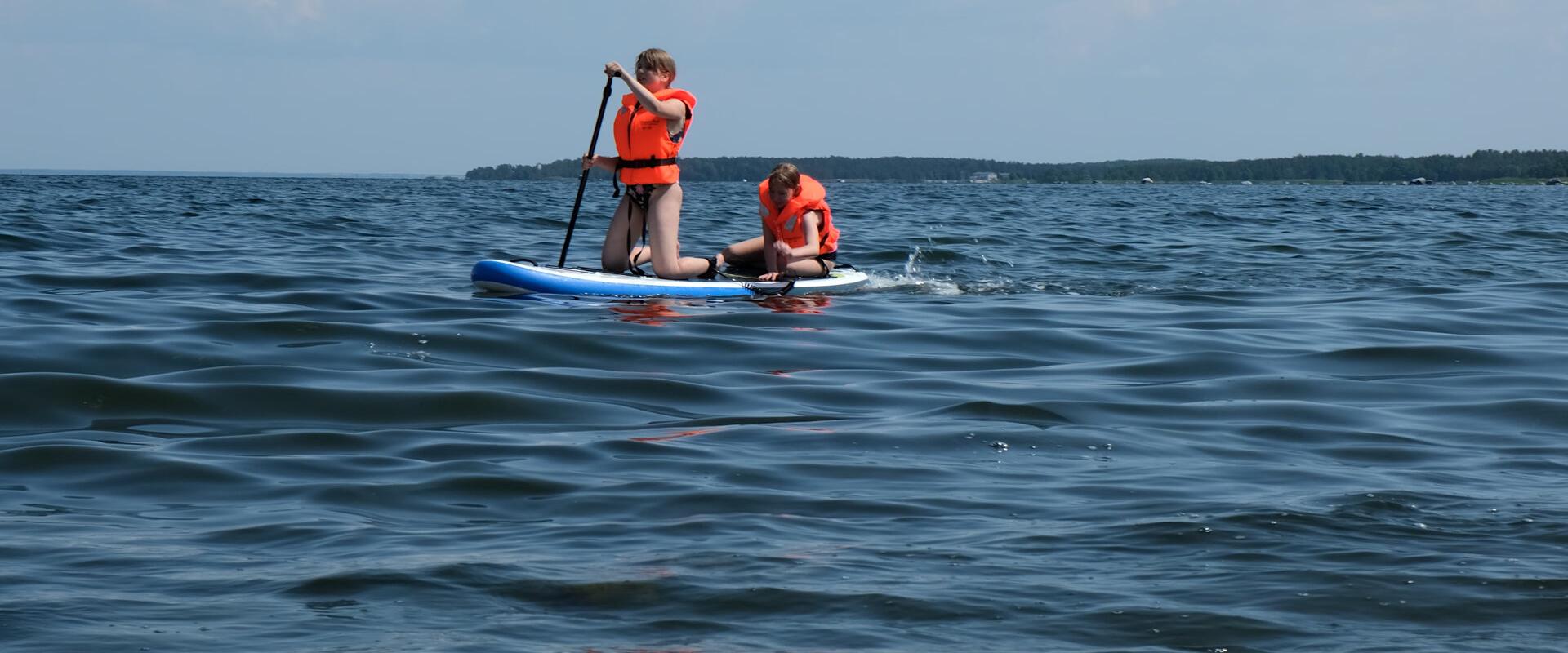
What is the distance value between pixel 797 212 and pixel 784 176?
1.80 feet

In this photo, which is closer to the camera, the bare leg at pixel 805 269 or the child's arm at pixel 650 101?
the child's arm at pixel 650 101

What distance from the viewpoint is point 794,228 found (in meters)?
13.2

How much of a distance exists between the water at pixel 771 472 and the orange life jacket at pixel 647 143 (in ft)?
3.58

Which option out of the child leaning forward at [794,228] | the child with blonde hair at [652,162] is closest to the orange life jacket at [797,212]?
the child leaning forward at [794,228]

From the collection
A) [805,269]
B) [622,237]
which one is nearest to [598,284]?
[622,237]

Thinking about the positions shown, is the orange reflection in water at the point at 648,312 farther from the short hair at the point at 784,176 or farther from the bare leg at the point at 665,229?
the short hair at the point at 784,176

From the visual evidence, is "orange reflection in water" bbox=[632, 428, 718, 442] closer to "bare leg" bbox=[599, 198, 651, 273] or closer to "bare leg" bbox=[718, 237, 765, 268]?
"bare leg" bbox=[599, 198, 651, 273]

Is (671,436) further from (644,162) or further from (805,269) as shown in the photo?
(805,269)

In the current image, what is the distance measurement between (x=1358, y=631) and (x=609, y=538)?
210cm

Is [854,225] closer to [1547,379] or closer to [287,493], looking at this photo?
[1547,379]

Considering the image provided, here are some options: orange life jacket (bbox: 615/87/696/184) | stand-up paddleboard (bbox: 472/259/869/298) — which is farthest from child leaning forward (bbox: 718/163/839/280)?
orange life jacket (bbox: 615/87/696/184)

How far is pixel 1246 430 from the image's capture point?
6859 mm

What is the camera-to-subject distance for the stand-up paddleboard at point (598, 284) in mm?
11688

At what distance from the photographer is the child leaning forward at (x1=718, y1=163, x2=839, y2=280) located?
12.8m
